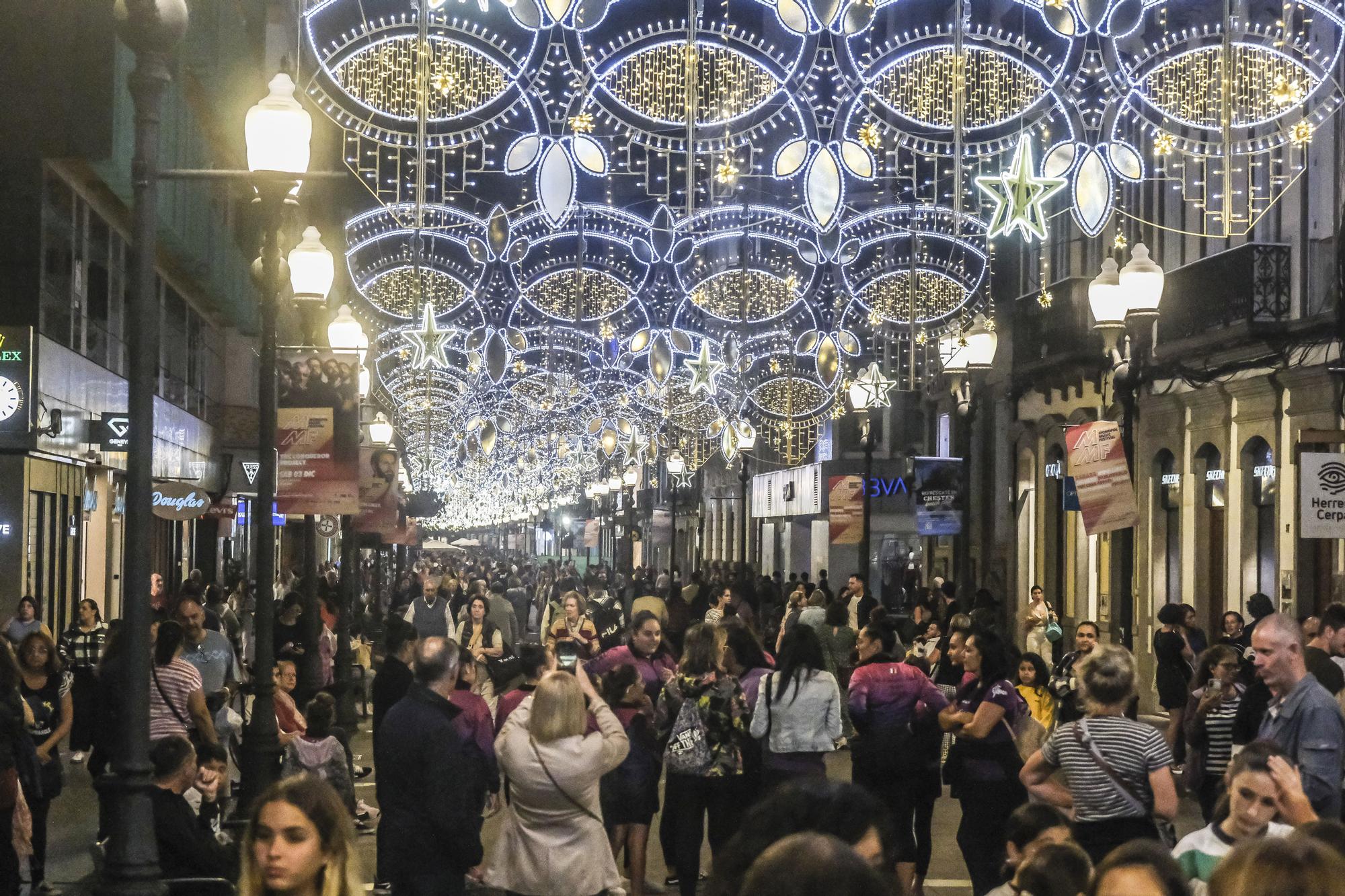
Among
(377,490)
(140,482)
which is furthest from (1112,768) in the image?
(377,490)

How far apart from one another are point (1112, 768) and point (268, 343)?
8.07m

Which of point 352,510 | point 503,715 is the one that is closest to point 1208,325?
point 352,510

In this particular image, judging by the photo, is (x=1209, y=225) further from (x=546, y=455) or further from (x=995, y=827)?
(x=546, y=455)

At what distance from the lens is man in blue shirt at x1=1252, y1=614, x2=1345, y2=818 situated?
860cm

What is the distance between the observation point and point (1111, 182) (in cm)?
1688

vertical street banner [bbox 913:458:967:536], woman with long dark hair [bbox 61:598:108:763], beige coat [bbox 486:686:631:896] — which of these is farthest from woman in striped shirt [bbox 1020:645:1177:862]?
vertical street banner [bbox 913:458:967:536]

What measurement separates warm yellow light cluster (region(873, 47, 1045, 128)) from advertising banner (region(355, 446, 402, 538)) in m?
12.0

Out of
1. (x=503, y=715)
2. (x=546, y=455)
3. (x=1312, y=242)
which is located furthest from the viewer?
(x=546, y=455)

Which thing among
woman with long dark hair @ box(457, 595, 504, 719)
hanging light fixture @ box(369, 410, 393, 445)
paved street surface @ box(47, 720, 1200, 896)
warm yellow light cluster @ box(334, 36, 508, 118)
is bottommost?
paved street surface @ box(47, 720, 1200, 896)

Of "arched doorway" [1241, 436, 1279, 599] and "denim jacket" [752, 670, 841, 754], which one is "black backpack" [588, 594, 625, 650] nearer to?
"denim jacket" [752, 670, 841, 754]

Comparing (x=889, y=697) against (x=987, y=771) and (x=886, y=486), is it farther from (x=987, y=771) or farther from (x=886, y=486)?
(x=886, y=486)

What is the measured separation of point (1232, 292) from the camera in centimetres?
2791

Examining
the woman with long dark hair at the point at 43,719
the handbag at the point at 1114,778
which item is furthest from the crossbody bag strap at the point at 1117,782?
the woman with long dark hair at the point at 43,719

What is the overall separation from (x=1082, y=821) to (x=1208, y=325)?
72.1 feet
